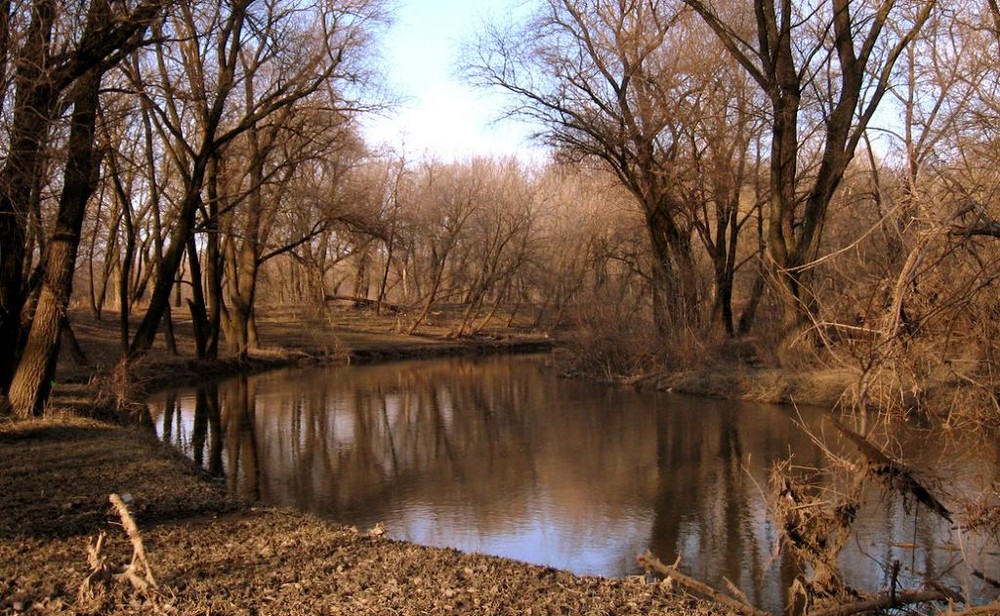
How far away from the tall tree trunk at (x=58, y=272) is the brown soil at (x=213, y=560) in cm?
141

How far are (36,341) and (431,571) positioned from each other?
30.0ft

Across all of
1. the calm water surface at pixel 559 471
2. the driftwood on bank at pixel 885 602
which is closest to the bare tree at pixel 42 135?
the calm water surface at pixel 559 471

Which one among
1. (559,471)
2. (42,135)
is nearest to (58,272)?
(42,135)

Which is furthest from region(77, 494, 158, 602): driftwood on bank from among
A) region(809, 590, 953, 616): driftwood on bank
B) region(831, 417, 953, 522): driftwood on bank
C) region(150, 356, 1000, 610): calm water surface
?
region(831, 417, 953, 522): driftwood on bank

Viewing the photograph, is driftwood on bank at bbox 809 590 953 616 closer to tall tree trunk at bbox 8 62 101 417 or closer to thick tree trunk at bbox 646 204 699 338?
tall tree trunk at bbox 8 62 101 417

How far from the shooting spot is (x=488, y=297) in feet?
173

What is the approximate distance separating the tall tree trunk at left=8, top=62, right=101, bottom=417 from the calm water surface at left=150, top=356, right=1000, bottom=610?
2.50 m

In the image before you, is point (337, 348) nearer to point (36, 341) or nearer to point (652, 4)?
point (652, 4)

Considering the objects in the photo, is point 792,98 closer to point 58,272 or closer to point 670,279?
point 670,279

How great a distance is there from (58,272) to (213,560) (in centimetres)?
822

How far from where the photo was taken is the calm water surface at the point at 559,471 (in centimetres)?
845

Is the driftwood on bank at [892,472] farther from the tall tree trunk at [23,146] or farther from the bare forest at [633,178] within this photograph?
the tall tree trunk at [23,146]

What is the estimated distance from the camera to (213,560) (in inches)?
274

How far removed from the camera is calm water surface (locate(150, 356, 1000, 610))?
8445 mm
